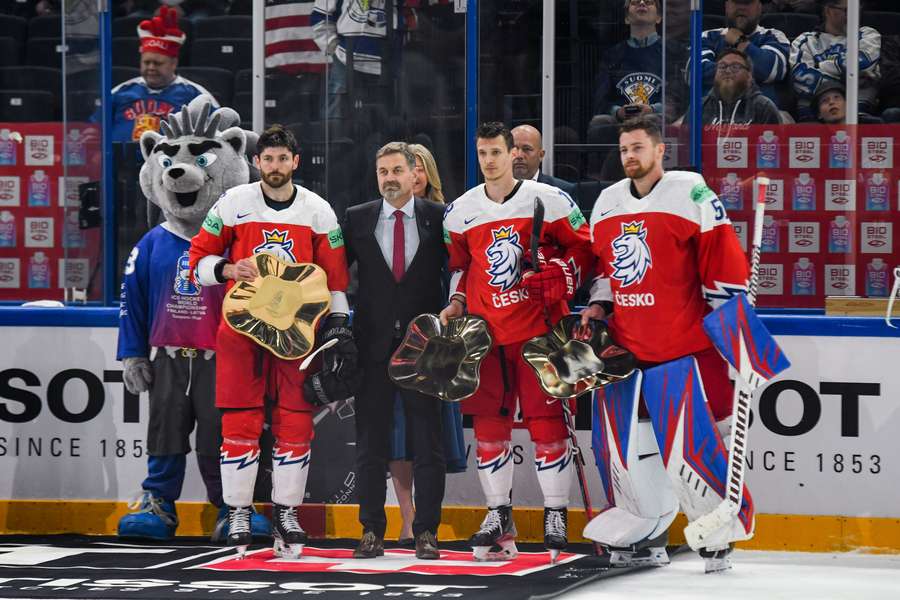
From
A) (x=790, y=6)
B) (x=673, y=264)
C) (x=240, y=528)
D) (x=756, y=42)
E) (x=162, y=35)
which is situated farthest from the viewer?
(x=162, y=35)

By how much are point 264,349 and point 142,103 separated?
1878mm

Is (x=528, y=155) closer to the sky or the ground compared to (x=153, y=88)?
closer to the ground

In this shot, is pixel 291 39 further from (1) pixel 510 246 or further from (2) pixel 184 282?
(1) pixel 510 246

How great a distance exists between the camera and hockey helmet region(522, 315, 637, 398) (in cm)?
505

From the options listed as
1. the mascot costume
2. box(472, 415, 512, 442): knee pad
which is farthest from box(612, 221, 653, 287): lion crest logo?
the mascot costume

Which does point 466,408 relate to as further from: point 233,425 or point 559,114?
point 559,114

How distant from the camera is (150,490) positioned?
5859mm

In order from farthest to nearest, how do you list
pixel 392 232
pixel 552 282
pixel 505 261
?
pixel 392 232 → pixel 505 261 → pixel 552 282

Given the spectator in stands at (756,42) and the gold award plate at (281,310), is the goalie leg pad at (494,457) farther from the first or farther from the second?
the spectator in stands at (756,42)

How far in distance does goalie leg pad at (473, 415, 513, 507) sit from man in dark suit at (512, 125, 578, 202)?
3.36 ft

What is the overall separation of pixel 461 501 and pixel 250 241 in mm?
1302

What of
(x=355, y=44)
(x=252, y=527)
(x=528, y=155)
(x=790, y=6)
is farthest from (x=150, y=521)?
(x=790, y=6)

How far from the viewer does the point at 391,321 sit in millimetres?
5395

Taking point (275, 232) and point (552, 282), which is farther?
point (275, 232)
